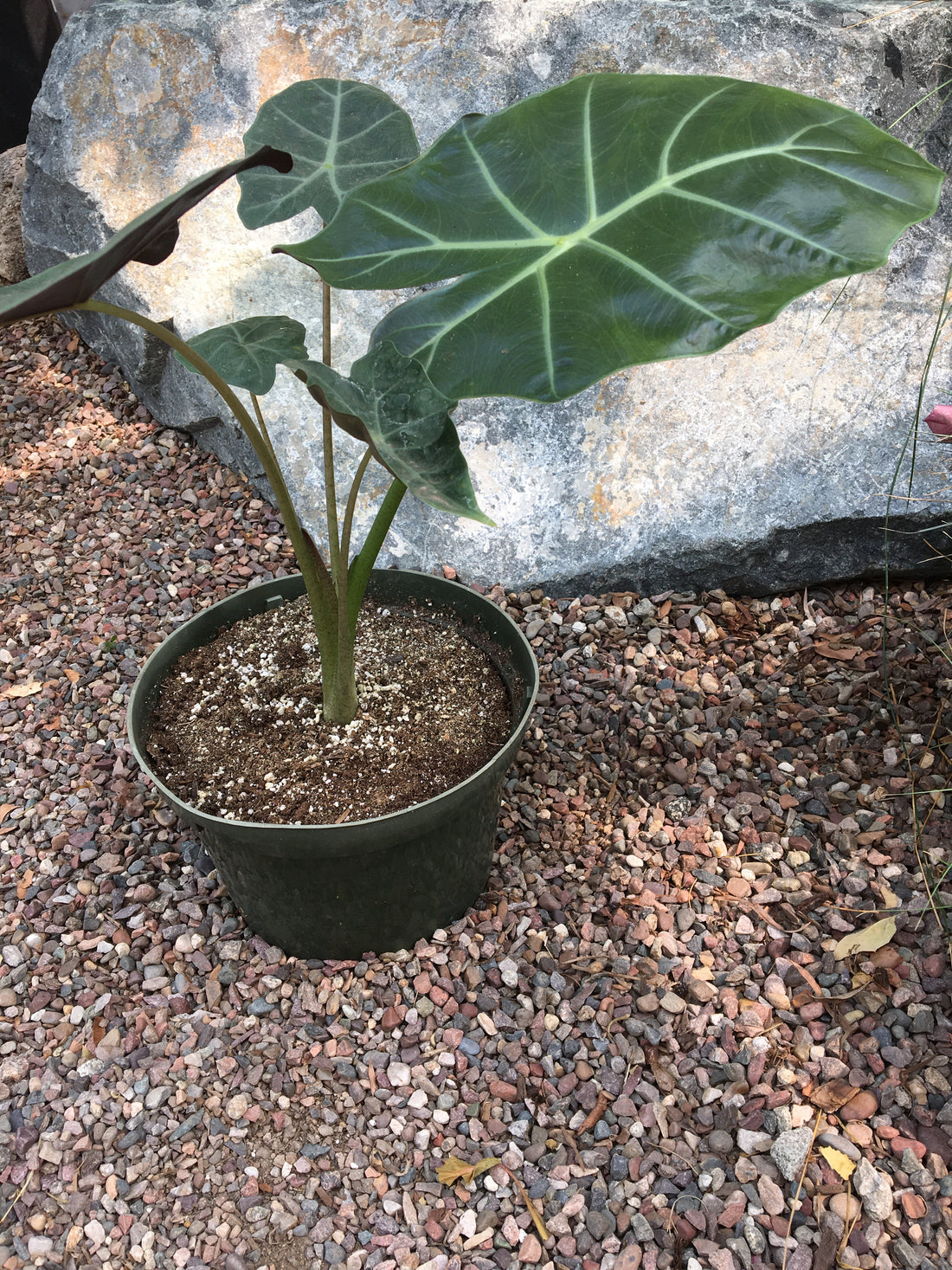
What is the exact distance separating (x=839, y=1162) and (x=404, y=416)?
959mm

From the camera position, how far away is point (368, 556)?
1.12 meters

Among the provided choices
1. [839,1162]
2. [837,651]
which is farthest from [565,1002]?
[837,651]

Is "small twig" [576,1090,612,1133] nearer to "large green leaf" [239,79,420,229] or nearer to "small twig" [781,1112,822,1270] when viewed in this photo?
"small twig" [781,1112,822,1270]

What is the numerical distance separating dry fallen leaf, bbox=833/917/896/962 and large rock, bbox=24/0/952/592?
2.50ft

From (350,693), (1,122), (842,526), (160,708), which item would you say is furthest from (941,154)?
(1,122)

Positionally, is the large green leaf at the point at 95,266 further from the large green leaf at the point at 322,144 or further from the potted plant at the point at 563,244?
the large green leaf at the point at 322,144

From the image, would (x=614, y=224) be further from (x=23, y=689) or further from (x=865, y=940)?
(x=23, y=689)

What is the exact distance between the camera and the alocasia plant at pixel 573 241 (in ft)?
2.60

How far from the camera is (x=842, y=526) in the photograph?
185 centimetres

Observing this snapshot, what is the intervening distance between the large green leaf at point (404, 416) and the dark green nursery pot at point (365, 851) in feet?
1.45

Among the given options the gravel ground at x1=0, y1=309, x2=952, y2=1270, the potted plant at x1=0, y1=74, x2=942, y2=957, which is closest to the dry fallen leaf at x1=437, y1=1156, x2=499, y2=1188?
the gravel ground at x1=0, y1=309, x2=952, y2=1270

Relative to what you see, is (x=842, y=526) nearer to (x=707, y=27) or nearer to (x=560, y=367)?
(x=707, y=27)

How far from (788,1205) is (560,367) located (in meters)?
0.94

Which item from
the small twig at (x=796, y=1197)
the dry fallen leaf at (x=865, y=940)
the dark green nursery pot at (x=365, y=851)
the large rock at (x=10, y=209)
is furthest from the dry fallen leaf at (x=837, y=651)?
the large rock at (x=10, y=209)
